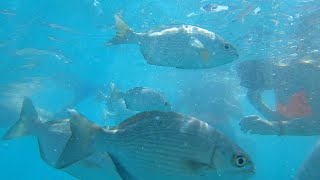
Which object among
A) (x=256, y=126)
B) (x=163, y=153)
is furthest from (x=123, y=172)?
(x=256, y=126)

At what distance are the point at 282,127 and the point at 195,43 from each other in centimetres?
448

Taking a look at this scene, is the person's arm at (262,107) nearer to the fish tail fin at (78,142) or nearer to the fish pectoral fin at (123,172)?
the fish pectoral fin at (123,172)

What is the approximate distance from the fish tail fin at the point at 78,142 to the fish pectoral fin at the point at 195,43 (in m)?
2.16

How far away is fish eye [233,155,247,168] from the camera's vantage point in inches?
126

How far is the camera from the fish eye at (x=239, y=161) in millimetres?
3198

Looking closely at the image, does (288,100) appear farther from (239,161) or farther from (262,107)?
(239,161)

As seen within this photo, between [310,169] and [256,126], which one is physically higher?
[256,126]

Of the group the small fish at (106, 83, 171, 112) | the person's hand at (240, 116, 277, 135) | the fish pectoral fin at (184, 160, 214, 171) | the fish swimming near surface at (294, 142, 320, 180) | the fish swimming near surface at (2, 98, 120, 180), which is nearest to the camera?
the fish pectoral fin at (184, 160, 214, 171)

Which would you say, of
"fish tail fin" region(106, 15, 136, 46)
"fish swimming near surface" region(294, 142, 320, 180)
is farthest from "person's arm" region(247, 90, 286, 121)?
"fish tail fin" region(106, 15, 136, 46)

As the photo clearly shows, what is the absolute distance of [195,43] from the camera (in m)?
5.00

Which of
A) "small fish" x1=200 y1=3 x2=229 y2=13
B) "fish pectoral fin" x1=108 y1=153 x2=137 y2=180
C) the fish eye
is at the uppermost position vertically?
the fish eye

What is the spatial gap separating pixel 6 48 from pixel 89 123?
19.1m

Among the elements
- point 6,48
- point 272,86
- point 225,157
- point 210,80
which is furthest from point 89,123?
point 210,80

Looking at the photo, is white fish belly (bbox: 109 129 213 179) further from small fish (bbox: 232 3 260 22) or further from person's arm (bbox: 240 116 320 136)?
small fish (bbox: 232 3 260 22)
